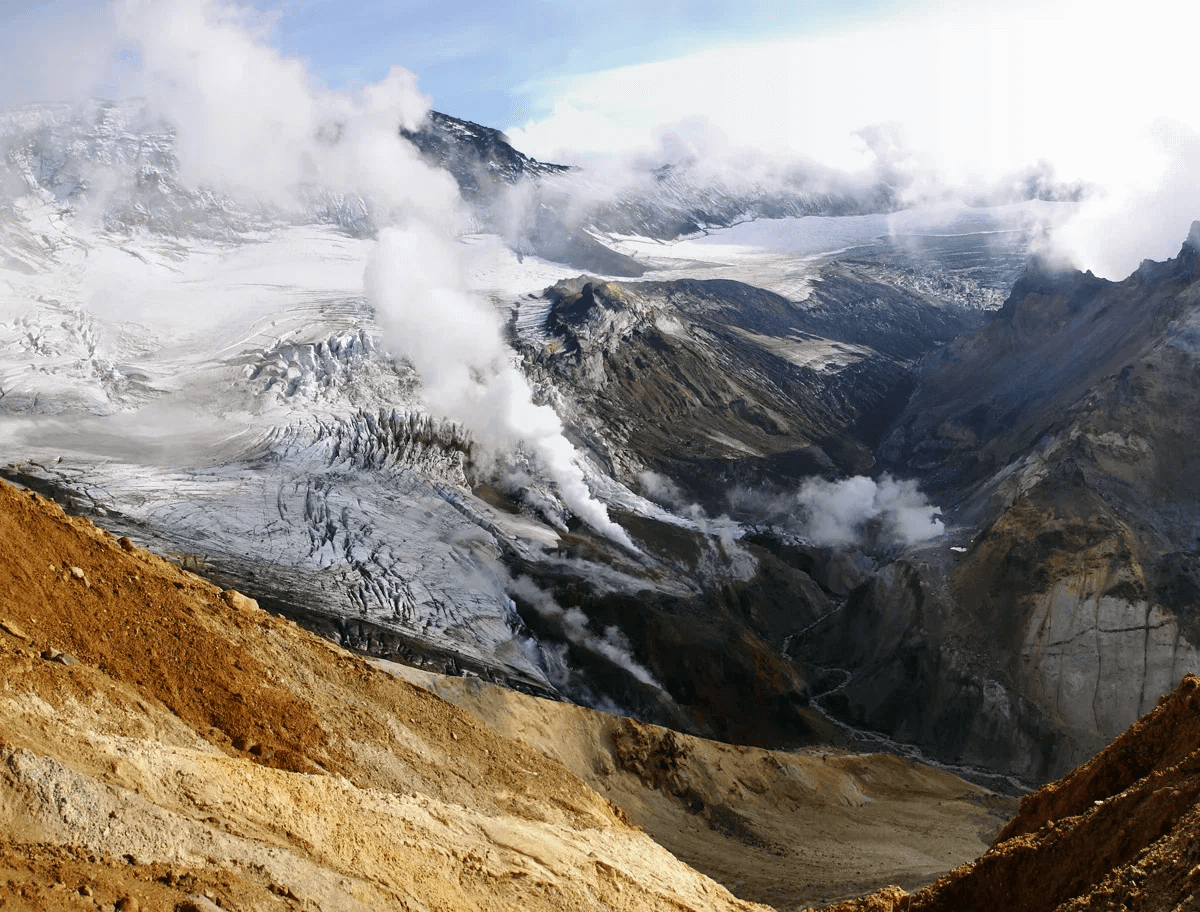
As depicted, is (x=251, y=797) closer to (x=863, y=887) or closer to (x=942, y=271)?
(x=863, y=887)

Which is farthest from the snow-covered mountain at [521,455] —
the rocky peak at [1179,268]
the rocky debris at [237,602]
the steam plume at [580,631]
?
the rocky debris at [237,602]

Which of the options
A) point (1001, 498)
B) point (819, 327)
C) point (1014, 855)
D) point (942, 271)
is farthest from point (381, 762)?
point (942, 271)

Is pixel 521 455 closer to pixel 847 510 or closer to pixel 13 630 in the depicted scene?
pixel 847 510

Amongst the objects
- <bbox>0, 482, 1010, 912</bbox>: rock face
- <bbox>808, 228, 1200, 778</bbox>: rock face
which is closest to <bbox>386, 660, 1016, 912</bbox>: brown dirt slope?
<bbox>0, 482, 1010, 912</bbox>: rock face

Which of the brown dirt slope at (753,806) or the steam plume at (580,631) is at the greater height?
the steam plume at (580,631)

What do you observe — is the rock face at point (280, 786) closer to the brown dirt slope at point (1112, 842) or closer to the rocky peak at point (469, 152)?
the brown dirt slope at point (1112, 842)

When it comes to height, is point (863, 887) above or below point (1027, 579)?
below

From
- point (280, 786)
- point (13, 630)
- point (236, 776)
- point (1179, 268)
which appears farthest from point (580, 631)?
point (1179, 268)
